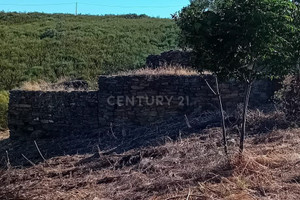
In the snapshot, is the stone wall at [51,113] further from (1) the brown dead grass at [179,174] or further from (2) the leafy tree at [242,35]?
(2) the leafy tree at [242,35]

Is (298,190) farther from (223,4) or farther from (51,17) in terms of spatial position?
(51,17)

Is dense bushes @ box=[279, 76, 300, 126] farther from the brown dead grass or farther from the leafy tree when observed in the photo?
the leafy tree

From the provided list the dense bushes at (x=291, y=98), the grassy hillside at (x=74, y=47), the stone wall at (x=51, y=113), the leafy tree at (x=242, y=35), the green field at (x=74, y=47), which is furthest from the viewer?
the grassy hillside at (x=74, y=47)

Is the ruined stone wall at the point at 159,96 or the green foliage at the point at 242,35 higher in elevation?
the green foliage at the point at 242,35

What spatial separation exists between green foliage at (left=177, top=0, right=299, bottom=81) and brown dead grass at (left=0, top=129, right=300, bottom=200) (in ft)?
3.89

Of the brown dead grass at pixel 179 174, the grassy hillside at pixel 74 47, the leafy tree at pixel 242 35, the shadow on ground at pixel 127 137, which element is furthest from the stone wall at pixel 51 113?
the grassy hillside at pixel 74 47

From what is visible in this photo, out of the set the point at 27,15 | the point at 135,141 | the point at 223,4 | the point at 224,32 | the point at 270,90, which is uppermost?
the point at 27,15

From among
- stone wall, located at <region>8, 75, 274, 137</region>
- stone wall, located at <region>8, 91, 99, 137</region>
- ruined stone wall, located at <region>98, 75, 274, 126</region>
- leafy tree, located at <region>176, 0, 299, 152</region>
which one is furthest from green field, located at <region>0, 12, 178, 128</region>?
leafy tree, located at <region>176, 0, 299, 152</region>

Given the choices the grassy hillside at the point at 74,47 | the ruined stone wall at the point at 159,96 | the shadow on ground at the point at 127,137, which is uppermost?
the grassy hillside at the point at 74,47

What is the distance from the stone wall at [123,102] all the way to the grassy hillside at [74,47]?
887 cm

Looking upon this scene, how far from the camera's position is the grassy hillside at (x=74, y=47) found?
22.6 meters

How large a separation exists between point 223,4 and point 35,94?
24.8ft

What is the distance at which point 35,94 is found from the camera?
11.5m

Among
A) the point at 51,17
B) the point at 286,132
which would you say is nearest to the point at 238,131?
the point at 286,132
